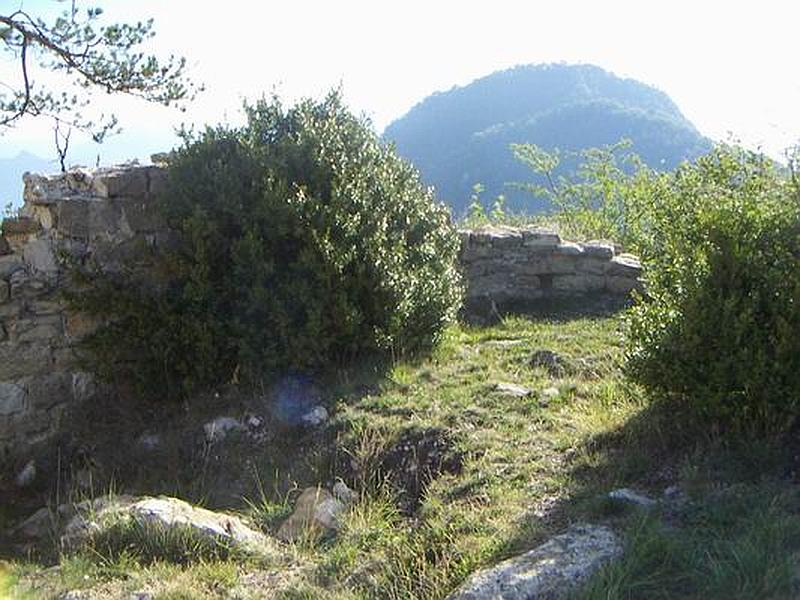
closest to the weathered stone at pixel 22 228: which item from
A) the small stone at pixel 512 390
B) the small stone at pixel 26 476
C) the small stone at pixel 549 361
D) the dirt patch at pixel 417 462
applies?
the small stone at pixel 26 476

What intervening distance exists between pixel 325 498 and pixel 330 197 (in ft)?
7.80

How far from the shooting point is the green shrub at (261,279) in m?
5.72

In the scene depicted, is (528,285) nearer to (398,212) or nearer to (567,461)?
(398,212)

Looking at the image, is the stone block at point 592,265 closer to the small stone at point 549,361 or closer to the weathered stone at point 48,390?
the small stone at point 549,361

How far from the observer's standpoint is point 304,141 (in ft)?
20.0

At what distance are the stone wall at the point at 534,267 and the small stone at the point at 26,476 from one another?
4.13 metres

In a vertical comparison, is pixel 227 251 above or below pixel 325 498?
above

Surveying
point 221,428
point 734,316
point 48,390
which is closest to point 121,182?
point 48,390

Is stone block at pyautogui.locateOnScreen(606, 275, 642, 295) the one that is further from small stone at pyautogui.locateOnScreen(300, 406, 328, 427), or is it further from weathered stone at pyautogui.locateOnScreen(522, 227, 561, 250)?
small stone at pyautogui.locateOnScreen(300, 406, 328, 427)

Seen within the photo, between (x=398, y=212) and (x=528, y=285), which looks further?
(x=528, y=285)

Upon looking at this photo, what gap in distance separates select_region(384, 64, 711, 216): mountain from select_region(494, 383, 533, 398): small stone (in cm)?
1667

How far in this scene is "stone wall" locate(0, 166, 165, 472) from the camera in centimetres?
584

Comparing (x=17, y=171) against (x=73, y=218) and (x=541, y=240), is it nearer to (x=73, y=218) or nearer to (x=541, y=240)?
(x=541, y=240)

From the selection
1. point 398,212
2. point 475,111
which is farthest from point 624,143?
point 475,111
